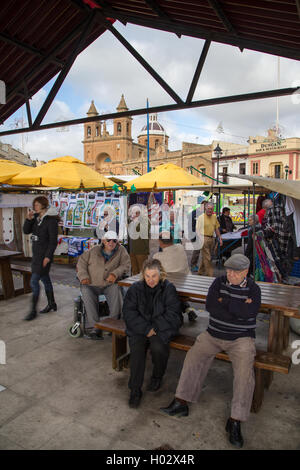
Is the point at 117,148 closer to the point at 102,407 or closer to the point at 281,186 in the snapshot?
the point at 281,186

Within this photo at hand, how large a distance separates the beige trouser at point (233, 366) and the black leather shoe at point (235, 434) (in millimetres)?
59

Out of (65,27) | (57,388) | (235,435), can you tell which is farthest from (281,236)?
(65,27)

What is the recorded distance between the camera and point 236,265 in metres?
2.71

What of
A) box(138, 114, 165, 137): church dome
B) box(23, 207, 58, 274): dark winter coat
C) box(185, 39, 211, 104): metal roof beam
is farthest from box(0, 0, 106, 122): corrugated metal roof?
box(138, 114, 165, 137): church dome

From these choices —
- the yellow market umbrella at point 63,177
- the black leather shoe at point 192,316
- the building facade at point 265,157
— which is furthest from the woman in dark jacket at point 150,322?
the building facade at point 265,157

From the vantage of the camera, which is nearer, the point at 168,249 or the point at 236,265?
the point at 236,265

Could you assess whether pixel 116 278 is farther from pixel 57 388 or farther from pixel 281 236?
pixel 281 236

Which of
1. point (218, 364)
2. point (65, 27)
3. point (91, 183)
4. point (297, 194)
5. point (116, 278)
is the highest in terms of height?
point (65, 27)

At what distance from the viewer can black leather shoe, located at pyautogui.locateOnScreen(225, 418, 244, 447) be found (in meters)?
2.28

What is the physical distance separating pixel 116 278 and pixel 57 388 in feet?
4.87

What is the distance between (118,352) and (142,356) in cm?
63

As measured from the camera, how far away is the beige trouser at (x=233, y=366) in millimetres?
2428

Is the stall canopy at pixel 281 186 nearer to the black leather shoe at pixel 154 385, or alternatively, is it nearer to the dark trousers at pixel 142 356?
the dark trousers at pixel 142 356

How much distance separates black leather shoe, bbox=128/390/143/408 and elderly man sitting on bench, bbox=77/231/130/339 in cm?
139
